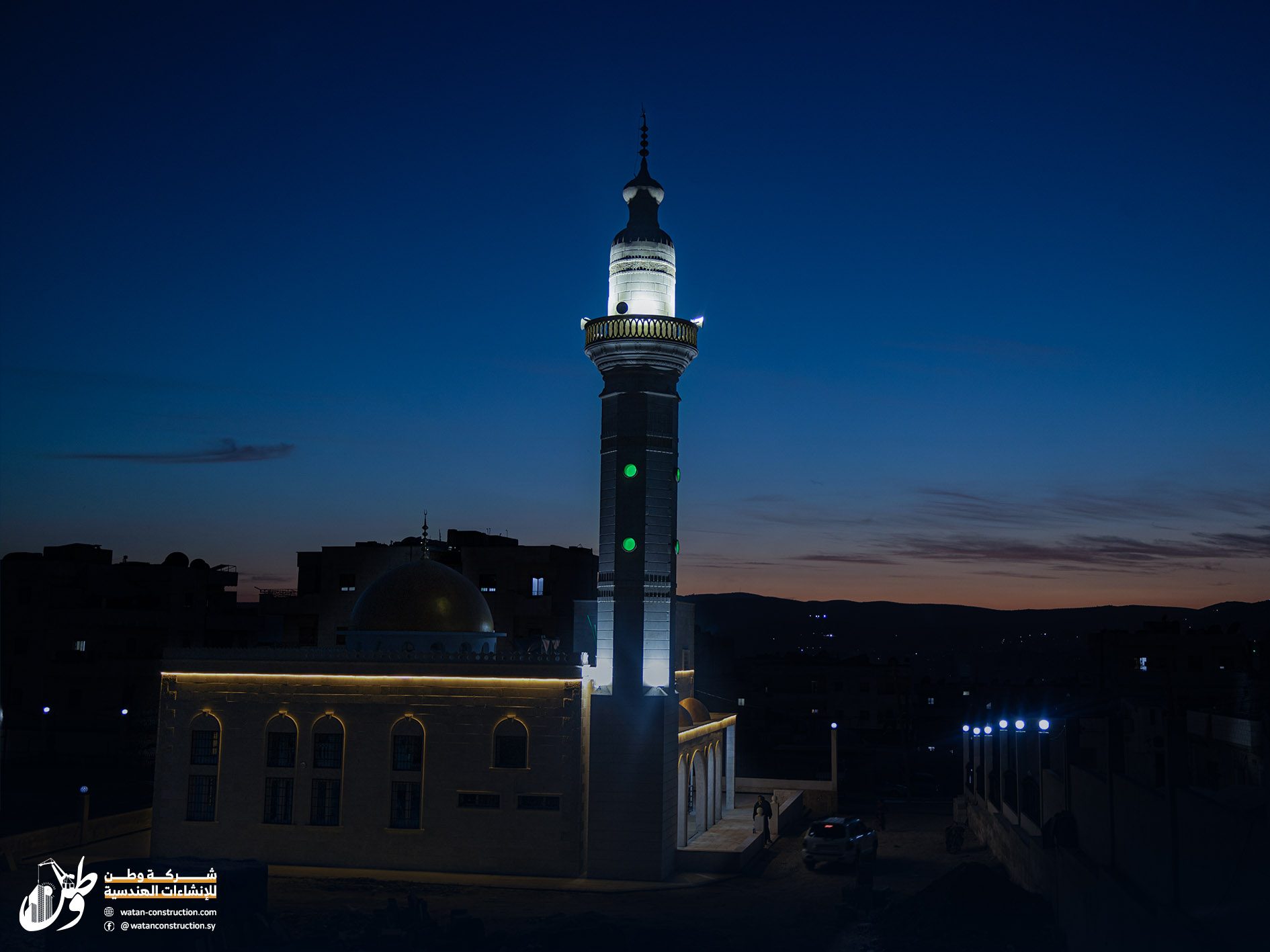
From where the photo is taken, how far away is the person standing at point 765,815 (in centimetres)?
3619

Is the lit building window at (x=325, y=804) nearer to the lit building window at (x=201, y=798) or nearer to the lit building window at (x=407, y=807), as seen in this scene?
the lit building window at (x=407, y=807)

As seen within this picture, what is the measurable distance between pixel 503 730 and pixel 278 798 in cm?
686

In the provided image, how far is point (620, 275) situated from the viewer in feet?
115

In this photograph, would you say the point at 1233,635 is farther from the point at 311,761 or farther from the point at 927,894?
the point at 311,761

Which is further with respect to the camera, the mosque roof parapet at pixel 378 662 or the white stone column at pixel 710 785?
the white stone column at pixel 710 785

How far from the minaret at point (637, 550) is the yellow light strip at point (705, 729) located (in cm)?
140

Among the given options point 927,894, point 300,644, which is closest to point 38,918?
point 927,894

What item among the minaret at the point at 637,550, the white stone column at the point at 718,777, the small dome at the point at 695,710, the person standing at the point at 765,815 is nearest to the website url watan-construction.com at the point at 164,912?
the minaret at the point at 637,550

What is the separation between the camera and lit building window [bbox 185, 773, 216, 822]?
3334 centimetres

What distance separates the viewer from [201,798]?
1320 inches

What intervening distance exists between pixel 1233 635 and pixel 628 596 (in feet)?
186

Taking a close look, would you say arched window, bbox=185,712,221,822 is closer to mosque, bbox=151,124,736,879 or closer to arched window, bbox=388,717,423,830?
mosque, bbox=151,124,736,879

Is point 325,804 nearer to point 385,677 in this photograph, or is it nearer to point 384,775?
point 384,775

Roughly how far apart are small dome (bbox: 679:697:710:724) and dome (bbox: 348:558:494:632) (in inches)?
272
